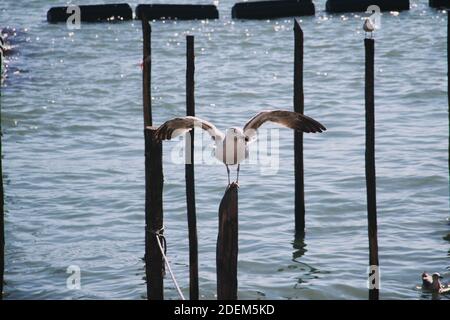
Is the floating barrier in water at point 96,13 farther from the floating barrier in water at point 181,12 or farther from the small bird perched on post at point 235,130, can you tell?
the small bird perched on post at point 235,130

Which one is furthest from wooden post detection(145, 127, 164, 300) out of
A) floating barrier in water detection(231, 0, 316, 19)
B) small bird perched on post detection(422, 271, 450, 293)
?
floating barrier in water detection(231, 0, 316, 19)

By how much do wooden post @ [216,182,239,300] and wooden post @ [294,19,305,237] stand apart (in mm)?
4720

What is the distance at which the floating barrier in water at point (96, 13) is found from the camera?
37562mm

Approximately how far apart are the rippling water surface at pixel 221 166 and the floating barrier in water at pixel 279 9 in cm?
30

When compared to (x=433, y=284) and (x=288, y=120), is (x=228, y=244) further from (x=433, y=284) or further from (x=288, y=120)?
(x=433, y=284)

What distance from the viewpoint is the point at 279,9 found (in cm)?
3709

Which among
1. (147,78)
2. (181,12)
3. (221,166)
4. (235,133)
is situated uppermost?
(181,12)

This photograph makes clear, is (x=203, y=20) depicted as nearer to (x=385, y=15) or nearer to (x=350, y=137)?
(x=385, y=15)

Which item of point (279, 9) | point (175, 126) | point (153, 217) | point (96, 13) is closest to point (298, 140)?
point (153, 217)

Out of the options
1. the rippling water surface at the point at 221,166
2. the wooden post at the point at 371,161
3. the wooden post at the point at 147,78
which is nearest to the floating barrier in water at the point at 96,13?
the rippling water surface at the point at 221,166

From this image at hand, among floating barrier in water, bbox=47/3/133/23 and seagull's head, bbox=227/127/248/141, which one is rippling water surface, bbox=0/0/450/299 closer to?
floating barrier in water, bbox=47/3/133/23

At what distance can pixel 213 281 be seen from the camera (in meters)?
17.7

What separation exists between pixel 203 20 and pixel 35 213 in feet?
57.1

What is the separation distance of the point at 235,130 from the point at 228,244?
3.82 feet
